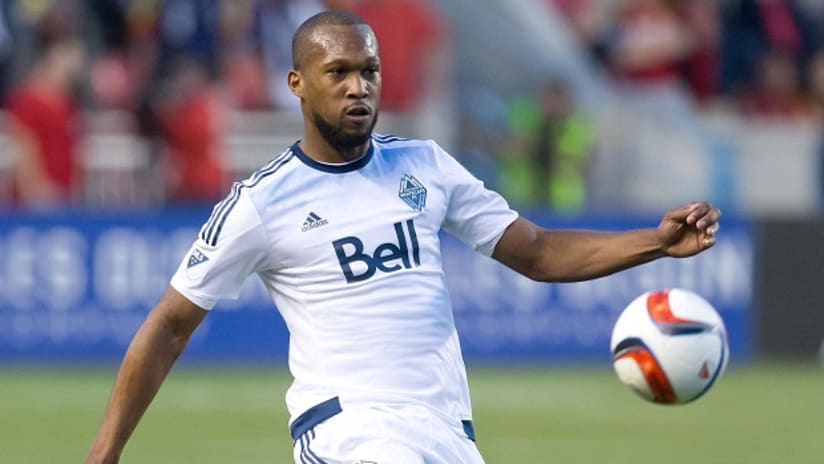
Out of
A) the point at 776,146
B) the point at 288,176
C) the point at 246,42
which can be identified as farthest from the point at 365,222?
the point at 776,146

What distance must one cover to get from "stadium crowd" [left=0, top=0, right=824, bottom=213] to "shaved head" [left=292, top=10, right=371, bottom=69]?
1068 centimetres

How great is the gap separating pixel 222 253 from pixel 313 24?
2.58 ft

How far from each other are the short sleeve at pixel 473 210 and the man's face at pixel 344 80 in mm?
447

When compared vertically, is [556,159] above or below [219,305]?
above

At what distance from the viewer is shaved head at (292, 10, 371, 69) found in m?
5.81

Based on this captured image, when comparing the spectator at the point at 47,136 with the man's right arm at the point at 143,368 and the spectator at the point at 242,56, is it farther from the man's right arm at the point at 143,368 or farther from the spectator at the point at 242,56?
the man's right arm at the point at 143,368

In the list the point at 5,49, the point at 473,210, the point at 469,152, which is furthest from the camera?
the point at 469,152

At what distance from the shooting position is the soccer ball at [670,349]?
644 cm

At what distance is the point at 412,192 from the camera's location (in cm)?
602

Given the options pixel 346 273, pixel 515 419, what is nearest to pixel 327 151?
pixel 346 273

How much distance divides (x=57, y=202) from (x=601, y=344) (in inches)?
197

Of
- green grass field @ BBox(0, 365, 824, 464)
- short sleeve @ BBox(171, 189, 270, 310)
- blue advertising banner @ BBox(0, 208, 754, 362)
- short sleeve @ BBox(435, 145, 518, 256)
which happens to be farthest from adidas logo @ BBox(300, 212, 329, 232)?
blue advertising banner @ BBox(0, 208, 754, 362)

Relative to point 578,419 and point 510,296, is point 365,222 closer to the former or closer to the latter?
point 578,419

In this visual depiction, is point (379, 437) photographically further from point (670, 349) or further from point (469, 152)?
point (469, 152)
